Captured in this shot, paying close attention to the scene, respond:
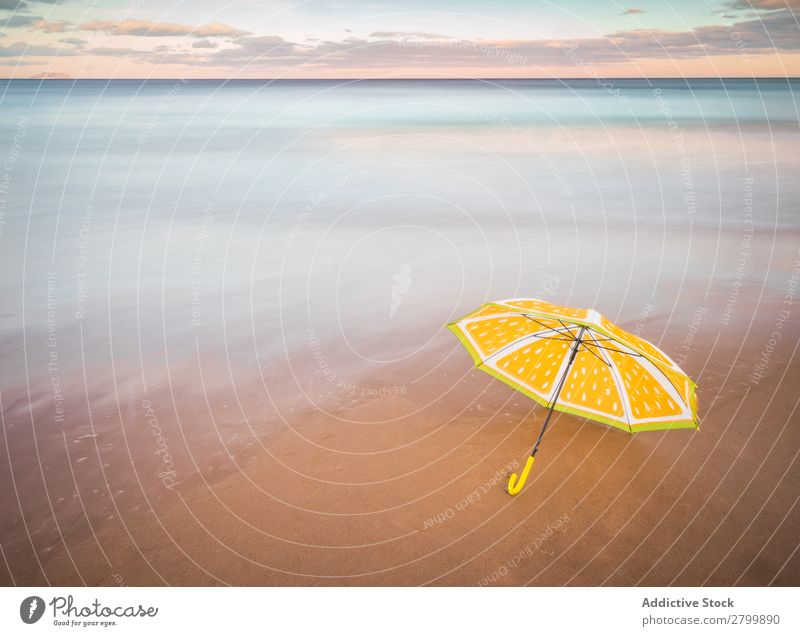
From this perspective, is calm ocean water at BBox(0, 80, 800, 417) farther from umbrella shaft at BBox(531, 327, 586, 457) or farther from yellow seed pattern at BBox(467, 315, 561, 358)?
umbrella shaft at BBox(531, 327, 586, 457)

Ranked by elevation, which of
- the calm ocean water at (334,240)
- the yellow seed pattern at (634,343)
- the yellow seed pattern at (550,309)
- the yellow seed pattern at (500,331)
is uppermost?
the yellow seed pattern at (550,309)

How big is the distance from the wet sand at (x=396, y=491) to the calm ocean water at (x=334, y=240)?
975 mm

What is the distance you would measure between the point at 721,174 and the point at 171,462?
24.5m

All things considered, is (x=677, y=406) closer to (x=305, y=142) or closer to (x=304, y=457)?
(x=304, y=457)

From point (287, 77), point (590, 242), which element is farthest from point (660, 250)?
point (287, 77)

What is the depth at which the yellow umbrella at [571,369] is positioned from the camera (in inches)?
253

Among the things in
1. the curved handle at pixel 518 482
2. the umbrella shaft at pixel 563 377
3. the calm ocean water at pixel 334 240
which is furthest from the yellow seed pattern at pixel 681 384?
the calm ocean water at pixel 334 240

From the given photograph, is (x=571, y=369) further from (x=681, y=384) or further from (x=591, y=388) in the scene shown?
(x=681, y=384)

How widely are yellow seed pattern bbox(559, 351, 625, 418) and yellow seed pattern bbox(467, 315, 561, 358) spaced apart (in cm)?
64

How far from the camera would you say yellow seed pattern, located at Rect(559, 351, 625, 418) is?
676 centimetres

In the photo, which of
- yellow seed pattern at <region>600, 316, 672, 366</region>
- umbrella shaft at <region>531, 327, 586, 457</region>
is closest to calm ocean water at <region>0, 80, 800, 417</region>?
umbrella shaft at <region>531, 327, 586, 457</region>

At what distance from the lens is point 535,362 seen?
701 cm

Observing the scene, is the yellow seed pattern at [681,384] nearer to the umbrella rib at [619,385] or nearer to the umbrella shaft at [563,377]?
the umbrella rib at [619,385]

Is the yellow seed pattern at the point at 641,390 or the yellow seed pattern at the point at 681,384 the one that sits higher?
the yellow seed pattern at the point at 681,384
